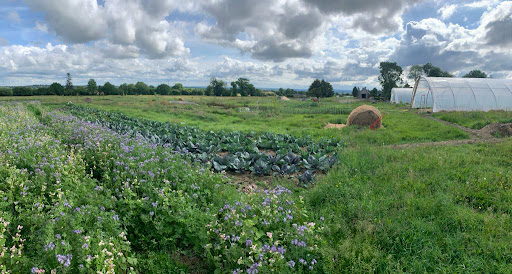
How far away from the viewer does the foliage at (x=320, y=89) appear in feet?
200

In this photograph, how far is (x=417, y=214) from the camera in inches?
171

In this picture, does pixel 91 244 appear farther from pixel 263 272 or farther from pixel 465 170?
pixel 465 170

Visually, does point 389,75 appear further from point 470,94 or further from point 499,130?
point 499,130

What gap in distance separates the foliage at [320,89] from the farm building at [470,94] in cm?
3790

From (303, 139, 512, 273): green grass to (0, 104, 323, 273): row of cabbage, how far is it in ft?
1.86

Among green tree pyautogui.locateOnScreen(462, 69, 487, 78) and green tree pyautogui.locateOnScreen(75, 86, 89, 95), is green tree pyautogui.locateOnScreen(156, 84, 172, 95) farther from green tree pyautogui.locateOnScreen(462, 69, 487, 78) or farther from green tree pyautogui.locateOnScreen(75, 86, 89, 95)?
green tree pyautogui.locateOnScreen(462, 69, 487, 78)

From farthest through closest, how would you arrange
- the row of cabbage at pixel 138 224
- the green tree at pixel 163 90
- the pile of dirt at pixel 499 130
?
1. the green tree at pixel 163 90
2. the pile of dirt at pixel 499 130
3. the row of cabbage at pixel 138 224

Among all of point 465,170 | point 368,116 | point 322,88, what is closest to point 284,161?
point 465,170

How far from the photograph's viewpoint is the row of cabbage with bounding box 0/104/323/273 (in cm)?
264

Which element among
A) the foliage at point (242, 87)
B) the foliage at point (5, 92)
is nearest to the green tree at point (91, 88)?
the foliage at point (5, 92)

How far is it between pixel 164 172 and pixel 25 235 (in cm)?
188

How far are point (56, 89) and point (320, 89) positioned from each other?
54793mm

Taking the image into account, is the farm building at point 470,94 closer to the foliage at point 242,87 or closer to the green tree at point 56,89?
the foliage at point 242,87

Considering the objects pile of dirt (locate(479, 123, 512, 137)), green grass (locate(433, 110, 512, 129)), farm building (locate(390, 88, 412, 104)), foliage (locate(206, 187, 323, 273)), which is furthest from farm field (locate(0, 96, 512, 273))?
farm building (locate(390, 88, 412, 104))
